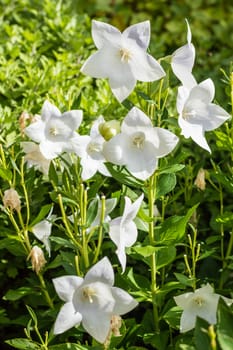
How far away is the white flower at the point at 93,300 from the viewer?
1443 millimetres

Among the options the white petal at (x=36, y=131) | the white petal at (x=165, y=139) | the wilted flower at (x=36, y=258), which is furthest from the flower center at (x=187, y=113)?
the wilted flower at (x=36, y=258)

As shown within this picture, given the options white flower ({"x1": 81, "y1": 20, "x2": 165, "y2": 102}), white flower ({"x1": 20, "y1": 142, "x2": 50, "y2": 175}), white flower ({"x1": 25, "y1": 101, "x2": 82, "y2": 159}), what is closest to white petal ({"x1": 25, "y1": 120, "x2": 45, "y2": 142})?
white flower ({"x1": 25, "y1": 101, "x2": 82, "y2": 159})

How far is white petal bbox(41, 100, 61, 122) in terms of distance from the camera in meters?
1.75

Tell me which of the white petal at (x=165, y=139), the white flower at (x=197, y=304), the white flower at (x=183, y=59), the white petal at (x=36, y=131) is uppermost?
the white flower at (x=183, y=59)

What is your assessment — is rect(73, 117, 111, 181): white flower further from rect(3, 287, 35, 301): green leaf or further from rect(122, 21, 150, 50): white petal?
rect(3, 287, 35, 301): green leaf

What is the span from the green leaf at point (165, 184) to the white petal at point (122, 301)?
0.36 metres

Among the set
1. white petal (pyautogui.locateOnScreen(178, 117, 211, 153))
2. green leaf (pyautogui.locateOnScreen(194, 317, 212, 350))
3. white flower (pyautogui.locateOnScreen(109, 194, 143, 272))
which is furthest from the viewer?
white petal (pyautogui.locateOnScreen(178, 117, 211, 153))

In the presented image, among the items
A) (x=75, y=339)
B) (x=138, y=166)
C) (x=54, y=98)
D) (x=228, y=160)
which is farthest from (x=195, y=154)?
(x=138, y=166)

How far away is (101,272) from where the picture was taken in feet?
4.74

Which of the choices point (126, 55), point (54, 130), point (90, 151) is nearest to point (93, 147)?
point (90, 151)

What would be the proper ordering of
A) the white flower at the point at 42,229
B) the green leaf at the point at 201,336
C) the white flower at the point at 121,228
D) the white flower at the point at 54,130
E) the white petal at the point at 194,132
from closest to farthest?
the green leaf at the point at 201,336, the white flower at the point at 121,228, the white petal at the point at 194,132, the white flower at the point at 54,130, the white flower at the point at 42,229

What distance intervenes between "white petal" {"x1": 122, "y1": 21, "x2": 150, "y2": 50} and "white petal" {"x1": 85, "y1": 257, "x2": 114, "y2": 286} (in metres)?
0.45

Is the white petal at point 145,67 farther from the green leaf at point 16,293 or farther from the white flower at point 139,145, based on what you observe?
the green leaf at point 16,293

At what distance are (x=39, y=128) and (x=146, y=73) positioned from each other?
35cm
